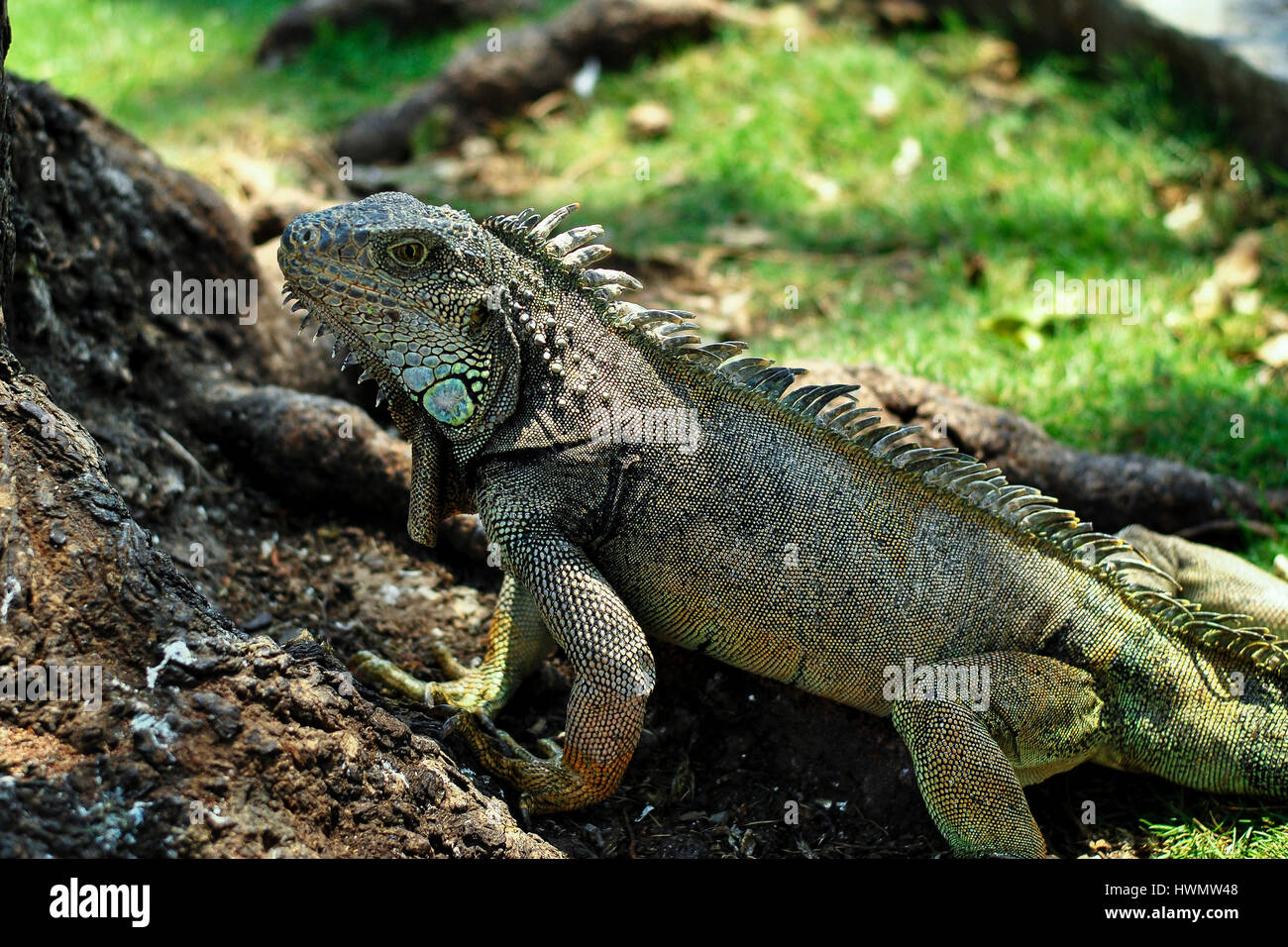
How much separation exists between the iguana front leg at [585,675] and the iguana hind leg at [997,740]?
965mm

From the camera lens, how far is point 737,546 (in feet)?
13.1

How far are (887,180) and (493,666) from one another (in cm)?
583

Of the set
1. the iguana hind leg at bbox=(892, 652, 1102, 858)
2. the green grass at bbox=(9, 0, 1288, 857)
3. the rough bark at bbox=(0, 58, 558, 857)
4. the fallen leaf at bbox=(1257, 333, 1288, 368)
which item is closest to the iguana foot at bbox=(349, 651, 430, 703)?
the rough bark at bbox=(0, 58, 558, 857)

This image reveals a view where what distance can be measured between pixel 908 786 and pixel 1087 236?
4959 mm

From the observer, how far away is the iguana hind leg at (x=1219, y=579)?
461 cm

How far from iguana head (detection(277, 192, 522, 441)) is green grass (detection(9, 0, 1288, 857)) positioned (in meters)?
3.04

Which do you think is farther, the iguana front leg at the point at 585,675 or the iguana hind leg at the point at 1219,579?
the iguana hind leg at the point at 1219,579

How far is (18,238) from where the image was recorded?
4.41 m

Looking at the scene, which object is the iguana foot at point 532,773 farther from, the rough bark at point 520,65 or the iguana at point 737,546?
the rough bark at point 520,65

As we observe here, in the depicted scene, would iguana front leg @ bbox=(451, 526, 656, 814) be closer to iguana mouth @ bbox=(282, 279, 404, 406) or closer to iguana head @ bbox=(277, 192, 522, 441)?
iguana head @ bbox=(277, 192, 522, 441)

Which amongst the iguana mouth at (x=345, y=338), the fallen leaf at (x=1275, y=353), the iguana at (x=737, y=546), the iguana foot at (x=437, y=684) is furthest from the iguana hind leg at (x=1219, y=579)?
the iguana mouth at (x=345, y=338)

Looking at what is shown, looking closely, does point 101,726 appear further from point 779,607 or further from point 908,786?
point 908,786

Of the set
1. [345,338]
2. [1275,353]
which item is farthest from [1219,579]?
[345,338]

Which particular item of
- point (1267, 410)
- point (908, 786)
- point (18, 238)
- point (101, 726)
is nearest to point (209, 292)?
point (18, 238)
